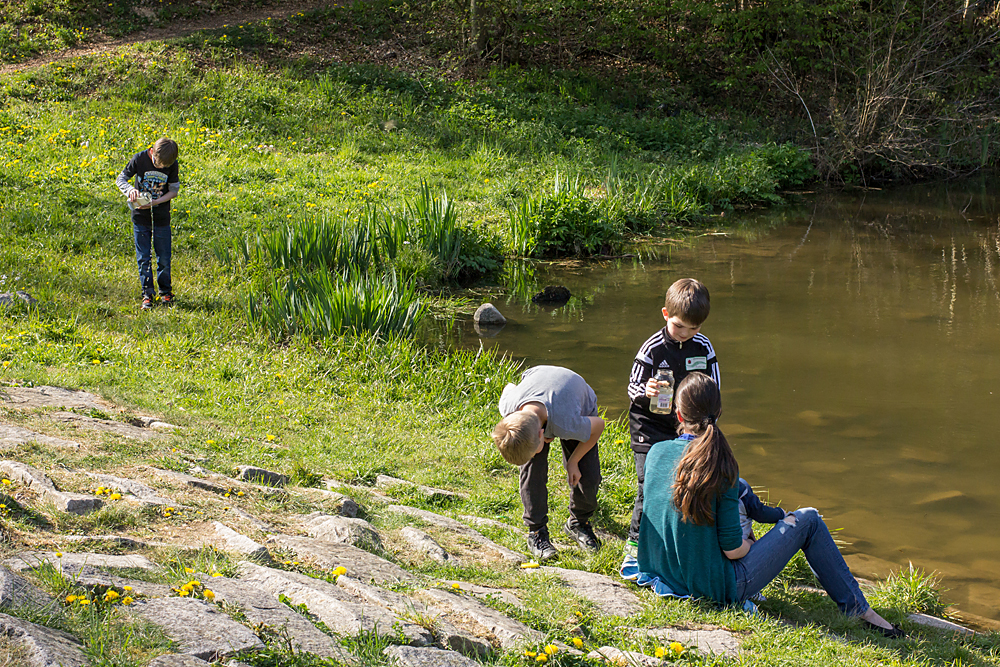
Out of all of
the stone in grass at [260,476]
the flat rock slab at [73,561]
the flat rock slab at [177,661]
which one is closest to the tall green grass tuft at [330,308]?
the stone in grass at [260,476]

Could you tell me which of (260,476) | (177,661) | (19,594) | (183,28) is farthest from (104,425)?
(183,28)

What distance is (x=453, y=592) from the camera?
3.69 metres

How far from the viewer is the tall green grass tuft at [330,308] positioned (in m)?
7.89

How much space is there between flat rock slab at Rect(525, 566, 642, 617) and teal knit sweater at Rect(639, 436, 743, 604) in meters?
0.25

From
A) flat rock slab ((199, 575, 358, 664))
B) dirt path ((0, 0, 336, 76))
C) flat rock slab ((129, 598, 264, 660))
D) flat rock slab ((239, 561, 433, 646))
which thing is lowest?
flat rock slab ((239, 561, 433, 646))

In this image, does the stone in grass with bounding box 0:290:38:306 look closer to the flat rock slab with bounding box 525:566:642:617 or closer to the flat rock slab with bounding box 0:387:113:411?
the flat rock slab with bounding box 0:387:113:411

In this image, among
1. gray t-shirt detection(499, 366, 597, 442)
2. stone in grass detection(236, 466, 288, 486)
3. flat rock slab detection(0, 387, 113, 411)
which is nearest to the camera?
gray t-shirt detection(499, 366, 597, 442)

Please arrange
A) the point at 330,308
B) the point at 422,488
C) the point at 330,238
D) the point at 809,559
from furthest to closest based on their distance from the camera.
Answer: the point at 330,238 < the point at 330,308 < the point at 422,488 < the point at 809,559

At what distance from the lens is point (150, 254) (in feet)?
28.2

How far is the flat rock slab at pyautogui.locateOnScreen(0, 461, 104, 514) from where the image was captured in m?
3.72

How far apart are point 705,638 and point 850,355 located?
5732mm

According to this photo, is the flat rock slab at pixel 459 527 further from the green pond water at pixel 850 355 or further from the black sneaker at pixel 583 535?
the green pond water at pixel 850 355

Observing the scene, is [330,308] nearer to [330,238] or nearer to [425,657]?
[330,238]

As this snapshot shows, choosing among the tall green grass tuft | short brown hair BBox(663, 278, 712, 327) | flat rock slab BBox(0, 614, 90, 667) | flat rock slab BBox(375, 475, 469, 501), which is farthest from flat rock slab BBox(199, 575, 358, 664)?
the tall green grass tuft
